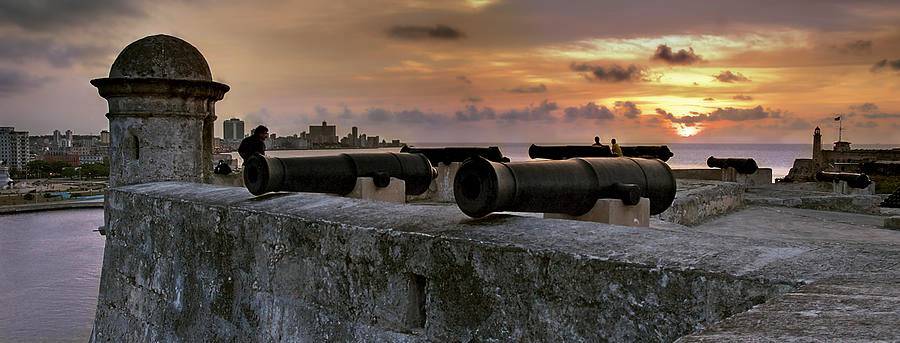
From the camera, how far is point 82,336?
72.7ft

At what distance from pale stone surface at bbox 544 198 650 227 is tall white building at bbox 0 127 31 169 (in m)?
155

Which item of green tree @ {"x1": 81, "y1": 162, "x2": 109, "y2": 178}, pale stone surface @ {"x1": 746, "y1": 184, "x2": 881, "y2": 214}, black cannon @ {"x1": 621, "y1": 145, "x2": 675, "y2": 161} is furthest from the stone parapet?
green tree @ {"x1": 81, "y1": 162, "x2": 109, "y2": 178}

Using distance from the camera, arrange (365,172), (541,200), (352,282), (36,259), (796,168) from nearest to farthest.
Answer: (541,200)
(352,282)
(365,172)
(796,168)
(36,259)

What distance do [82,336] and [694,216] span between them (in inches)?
768

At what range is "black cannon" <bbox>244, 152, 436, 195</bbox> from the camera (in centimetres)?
511

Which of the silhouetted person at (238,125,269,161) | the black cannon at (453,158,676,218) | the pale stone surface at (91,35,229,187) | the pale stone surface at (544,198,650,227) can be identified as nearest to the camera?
the black cannon at (453,158,676,218)

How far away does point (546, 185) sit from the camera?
3.31m

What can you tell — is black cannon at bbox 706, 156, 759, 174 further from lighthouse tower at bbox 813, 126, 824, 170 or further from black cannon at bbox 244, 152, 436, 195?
lighthouse tower at bbox 813, 126, 824, 170

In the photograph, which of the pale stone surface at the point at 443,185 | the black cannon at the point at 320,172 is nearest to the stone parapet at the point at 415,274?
the black cannon at the point at 320,172

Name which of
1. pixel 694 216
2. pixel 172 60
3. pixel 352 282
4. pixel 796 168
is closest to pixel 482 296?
pixel 352 282

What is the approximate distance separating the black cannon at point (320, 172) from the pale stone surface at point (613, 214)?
82.4 inches

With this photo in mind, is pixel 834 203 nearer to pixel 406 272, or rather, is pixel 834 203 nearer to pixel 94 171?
pixel 406 272

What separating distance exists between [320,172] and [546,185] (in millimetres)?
2370

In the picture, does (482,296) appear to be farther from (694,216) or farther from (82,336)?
(82,336)
